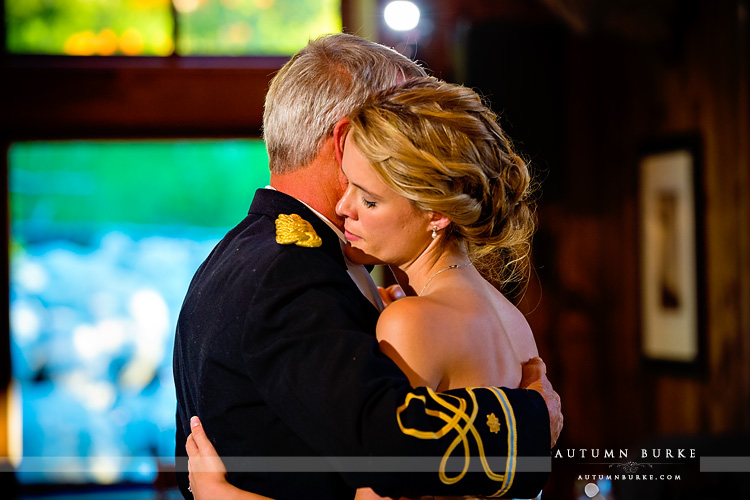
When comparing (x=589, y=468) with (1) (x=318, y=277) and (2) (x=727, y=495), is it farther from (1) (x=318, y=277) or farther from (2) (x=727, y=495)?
(1) (x=318, y=277)

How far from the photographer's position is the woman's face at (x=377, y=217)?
1399 mm

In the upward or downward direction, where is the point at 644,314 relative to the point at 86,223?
downward

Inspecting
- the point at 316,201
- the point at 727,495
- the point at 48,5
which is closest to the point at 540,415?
the point at 316,201

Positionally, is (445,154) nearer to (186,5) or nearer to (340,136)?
(340,136)

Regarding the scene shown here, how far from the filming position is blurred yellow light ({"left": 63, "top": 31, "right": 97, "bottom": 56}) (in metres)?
4.76

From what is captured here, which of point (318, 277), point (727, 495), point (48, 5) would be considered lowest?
point (727, 495)

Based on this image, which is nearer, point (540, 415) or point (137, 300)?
point (540, 415)

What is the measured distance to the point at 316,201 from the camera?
1.54 m

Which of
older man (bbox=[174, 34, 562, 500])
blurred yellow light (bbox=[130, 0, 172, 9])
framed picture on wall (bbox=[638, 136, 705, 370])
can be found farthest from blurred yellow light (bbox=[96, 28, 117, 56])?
older man (bbox=[174, 34, 562, 500])

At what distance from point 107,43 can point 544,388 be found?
398cm

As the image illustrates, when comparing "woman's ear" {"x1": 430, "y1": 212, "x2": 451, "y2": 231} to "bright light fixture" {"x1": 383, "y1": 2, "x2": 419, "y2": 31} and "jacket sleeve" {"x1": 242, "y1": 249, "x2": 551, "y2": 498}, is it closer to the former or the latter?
"jacket sleeve" {"x1": 242, "y1": 249, "x2": 551, "y2": 498}

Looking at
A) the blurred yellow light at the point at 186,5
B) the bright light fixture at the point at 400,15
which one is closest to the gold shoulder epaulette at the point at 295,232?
the bright light fixture at the point at 400,15

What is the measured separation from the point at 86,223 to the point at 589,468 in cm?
290

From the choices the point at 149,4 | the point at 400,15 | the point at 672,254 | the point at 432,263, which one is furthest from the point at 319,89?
the point at 149,4
